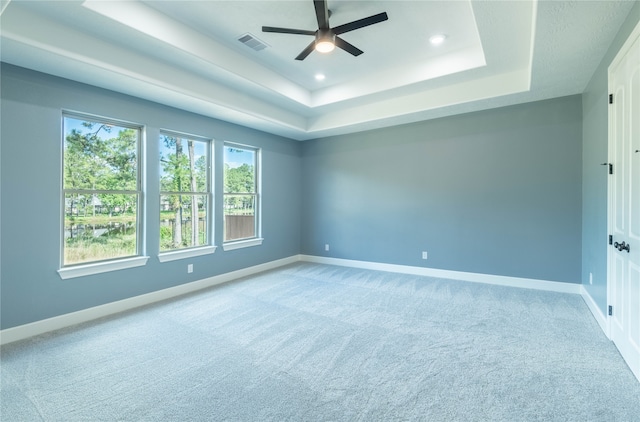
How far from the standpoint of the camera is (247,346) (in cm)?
269

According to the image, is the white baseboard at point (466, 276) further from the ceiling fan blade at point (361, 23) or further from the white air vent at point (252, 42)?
the white air vent at point (252, 42)

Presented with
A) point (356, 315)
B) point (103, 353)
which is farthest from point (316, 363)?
point (103, 353)

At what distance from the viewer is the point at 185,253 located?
14.0 ft

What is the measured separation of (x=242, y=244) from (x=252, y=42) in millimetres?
3138

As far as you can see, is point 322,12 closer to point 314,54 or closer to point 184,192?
point 314,54

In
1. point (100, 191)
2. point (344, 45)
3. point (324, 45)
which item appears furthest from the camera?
point (100, 191)

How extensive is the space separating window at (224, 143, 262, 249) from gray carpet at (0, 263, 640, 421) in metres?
1.68

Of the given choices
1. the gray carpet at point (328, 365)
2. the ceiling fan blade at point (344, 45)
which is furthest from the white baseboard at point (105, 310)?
the ceiling fan blade at point (344, 45)

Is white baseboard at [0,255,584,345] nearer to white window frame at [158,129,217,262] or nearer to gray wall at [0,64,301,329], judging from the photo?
gray wall at [0,64,301,329]

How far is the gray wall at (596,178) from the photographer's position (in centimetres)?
287


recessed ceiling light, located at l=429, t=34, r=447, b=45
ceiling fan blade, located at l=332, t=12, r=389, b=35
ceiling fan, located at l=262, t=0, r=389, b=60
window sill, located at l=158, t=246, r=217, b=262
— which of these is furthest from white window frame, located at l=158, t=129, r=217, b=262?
recessed ceiling light, located at l=429, t=34, r=447, b=45

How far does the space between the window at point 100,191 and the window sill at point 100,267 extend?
3 centimetres

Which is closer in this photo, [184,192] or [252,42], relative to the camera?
[252,42]

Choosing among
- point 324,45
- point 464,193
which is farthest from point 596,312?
point 324,45
